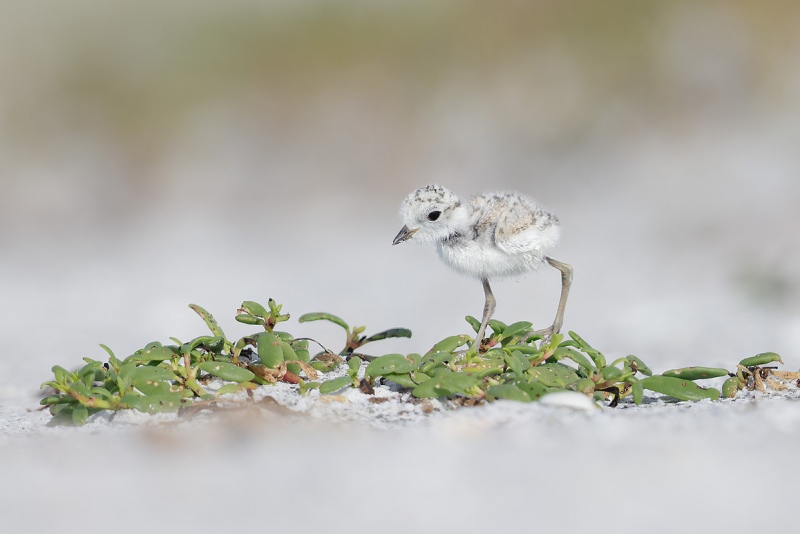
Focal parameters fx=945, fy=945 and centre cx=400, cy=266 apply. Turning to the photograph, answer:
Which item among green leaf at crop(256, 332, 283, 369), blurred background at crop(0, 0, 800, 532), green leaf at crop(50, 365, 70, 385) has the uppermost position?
blurred background at crop(0, 0, 800, 532)

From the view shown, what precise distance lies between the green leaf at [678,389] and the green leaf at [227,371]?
1327 mm

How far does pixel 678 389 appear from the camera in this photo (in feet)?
10.4

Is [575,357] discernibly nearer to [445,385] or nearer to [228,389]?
[445,385]

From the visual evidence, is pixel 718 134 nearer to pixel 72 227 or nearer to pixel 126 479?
pixel 72 227

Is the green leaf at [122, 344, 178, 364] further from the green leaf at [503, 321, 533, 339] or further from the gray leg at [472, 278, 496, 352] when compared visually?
the green leaf at [503, 321, 533, 339]

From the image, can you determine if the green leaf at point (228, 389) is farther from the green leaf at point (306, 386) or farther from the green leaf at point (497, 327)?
the green leaf at point (497, 327)

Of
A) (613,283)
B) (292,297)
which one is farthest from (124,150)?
(613,283)

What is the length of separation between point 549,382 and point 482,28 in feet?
20.7

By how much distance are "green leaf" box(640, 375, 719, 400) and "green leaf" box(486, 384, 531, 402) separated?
55 cm

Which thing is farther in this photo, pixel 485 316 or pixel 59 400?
pixel 485 316

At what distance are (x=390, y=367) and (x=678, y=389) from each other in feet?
3.19

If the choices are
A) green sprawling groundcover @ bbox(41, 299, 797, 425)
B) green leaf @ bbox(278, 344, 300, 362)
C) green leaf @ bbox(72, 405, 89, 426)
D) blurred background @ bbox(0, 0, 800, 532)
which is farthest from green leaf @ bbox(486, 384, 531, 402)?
blurred background @ bbox(0, 0, 800, 532)

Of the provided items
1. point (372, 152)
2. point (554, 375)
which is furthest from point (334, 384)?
point (372, 152)

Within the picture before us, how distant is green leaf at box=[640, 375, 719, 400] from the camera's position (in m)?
3.17
